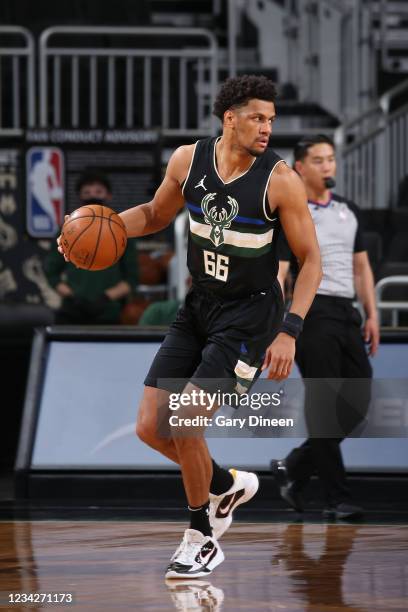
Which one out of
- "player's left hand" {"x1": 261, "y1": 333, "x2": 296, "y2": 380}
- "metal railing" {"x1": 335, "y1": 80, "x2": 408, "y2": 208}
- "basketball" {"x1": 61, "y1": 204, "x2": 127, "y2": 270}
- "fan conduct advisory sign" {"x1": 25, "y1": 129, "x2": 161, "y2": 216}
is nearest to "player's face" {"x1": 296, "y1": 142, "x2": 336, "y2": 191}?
"basketball" {"x1": 61, "y1": 204, "x2": 127, "y2": 270}

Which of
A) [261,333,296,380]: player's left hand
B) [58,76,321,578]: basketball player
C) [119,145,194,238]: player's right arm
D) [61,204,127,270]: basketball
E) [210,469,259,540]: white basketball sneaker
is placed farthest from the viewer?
[210,469,259,540]: white basketball sneaker

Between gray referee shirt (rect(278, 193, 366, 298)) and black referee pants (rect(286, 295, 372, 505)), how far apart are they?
8 cm

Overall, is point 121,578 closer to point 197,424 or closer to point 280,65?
point 197,424

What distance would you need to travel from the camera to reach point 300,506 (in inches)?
314

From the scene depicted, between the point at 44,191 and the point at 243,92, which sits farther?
the point at 44,191

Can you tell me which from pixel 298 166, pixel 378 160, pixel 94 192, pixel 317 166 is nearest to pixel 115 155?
pixel 94 192

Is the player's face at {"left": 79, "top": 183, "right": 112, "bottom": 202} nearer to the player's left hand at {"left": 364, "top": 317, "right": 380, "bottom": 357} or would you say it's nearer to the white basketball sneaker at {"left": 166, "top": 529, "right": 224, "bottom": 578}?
the player's left hand at {"left": 364, "top": 317, "right": 380, "bottom": 357}

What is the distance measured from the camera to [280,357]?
18.6 ft

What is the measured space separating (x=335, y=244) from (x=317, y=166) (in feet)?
1.44

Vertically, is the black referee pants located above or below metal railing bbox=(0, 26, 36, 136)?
below

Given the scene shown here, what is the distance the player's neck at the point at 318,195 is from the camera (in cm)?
785

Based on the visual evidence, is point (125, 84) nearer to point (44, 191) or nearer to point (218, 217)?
point (44, 191)

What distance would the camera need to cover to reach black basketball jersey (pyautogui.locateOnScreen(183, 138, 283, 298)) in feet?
19.2

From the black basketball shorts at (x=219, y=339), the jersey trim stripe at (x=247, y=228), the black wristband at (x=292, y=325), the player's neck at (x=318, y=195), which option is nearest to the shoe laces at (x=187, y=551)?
the black basketball shorts at (x=219, y=339)
